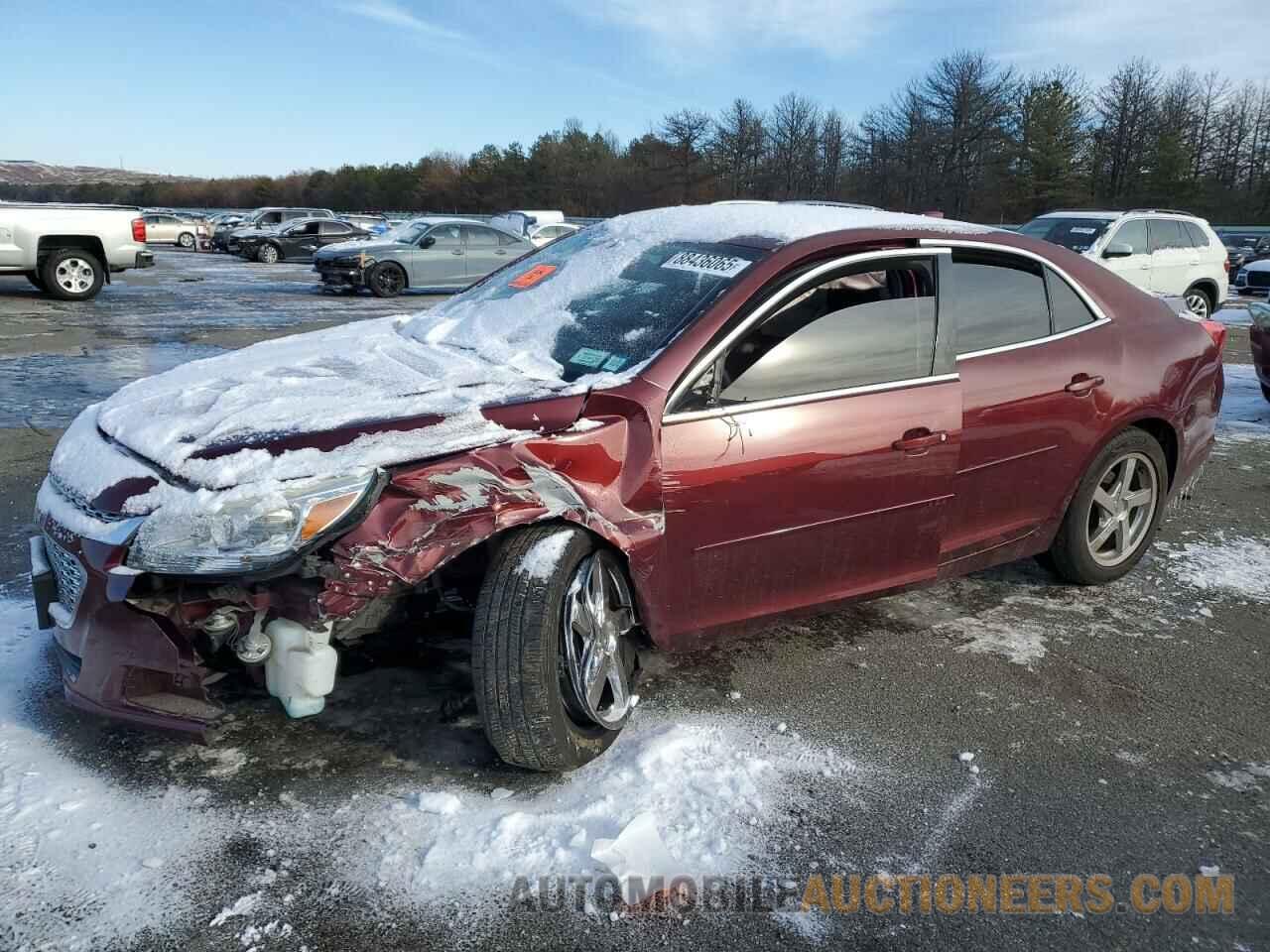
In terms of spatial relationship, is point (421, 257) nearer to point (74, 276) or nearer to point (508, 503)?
point (74, 276)

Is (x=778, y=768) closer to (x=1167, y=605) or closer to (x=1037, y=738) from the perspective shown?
(x=1037, y=738)

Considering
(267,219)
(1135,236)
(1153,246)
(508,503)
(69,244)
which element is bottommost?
(508,503)

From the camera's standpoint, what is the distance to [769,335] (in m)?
3.09

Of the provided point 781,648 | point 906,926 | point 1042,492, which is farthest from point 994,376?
point 906,926

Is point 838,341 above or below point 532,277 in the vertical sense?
below

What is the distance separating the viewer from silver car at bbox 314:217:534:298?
18.1 meters

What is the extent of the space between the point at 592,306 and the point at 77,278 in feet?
48.3

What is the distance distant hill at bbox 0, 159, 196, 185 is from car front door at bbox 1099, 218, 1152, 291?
8946cm

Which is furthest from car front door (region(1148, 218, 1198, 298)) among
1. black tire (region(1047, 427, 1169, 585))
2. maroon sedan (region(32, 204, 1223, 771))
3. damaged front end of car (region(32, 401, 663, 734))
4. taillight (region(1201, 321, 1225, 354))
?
damaged front end of car (region(32, 401, 663, 734))

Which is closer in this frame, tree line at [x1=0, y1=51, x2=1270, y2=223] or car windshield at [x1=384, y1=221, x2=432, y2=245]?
car windshield at [x1=384, y1=221, x2=432, y2=245]

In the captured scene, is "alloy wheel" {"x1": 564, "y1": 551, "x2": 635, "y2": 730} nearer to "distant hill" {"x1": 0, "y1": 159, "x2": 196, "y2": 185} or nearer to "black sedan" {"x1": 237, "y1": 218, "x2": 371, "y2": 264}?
"black sedan" {"x1": 237, "y1": 218, "x2": 371, "y2": 264}

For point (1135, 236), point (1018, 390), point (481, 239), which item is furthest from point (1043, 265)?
point (481, 239)

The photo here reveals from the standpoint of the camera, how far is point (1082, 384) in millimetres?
3842

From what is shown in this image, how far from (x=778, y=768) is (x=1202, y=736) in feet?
4.81
